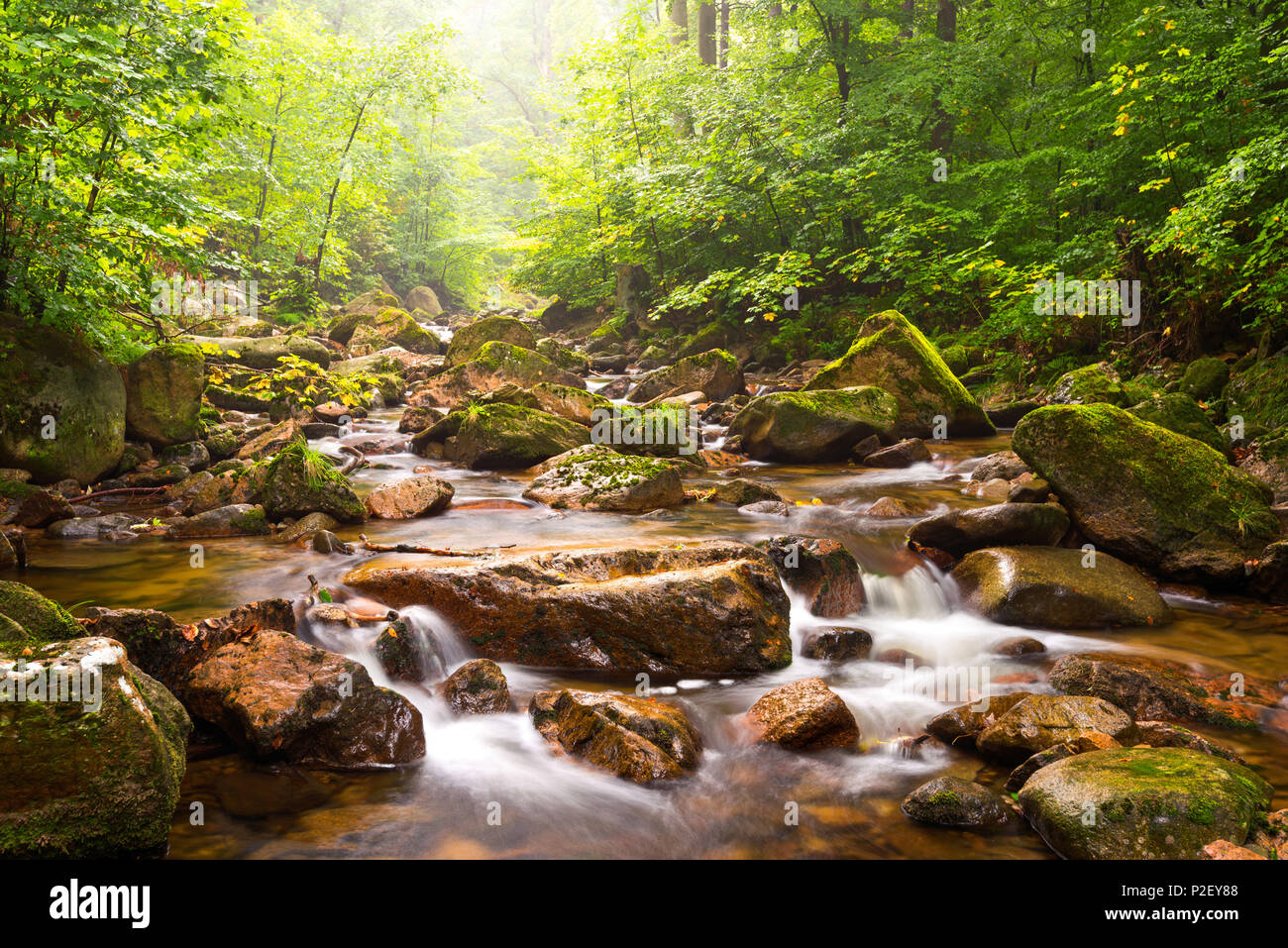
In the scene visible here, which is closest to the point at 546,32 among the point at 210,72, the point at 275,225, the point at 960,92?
the point at 275,225

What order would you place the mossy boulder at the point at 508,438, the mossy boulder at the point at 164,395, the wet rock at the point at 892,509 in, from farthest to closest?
the mossy boulder at the point at 508,438
the mossy boulder at the point at 164,395
the wet rock at the point at 892,509

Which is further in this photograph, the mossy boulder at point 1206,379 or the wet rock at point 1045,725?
the mossy boulder at point 1206,379

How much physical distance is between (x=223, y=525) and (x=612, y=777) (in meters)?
5.42

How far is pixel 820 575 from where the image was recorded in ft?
19.1

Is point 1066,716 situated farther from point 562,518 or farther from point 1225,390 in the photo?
point 1225,390

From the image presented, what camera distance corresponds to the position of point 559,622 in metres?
4.82

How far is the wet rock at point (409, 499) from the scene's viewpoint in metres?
7.75

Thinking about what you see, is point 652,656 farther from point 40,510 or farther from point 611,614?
point 40,510

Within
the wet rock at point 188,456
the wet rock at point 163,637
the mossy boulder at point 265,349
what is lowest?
the wet rock at point 163,637

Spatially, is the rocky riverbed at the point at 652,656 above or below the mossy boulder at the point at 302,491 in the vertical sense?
below

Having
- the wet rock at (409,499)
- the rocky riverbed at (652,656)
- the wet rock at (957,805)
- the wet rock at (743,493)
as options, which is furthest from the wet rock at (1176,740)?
the wet rock at (409,499)

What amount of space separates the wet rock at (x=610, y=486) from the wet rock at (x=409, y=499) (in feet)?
3.79

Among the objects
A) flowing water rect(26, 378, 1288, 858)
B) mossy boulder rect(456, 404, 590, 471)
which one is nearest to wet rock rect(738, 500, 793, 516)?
flowing water rect(26, 378, 1288, 858)

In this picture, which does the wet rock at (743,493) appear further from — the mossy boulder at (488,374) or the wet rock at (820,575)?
the mossy boulder at (488,374)
